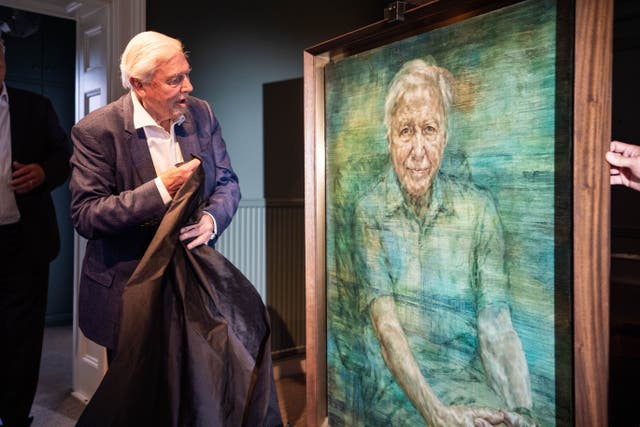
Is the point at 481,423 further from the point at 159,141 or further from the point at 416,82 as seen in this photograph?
the point at 159,141

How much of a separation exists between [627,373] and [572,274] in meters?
1.53

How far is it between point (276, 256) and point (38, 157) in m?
1.35

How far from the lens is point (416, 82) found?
4.83 ft

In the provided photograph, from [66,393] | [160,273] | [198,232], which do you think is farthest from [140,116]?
[66,393]

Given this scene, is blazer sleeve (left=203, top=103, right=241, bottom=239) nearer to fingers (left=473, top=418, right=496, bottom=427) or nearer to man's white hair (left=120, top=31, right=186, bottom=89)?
man's white hair (left=120, top=31, right=186, bottom=89)

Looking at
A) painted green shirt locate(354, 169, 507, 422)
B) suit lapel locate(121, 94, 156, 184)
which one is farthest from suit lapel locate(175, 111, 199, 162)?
painted green shirt locate(354, 169, 507, 422)

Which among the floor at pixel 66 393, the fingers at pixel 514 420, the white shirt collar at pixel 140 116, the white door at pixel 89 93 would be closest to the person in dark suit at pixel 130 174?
the white shirt collar at pixel 140 116

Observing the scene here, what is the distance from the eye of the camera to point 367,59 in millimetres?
1640

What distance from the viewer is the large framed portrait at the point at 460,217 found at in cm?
108

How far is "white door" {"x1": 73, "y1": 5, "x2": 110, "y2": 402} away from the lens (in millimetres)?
2689

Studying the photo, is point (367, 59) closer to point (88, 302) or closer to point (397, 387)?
point (397, 387)

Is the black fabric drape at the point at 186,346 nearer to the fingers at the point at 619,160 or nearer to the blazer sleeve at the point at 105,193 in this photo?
the blazer sleeve at the point at 105,193

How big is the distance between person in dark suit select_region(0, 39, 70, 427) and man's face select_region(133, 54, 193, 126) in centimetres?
98

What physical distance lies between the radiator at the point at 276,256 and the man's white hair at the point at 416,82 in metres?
1.63
